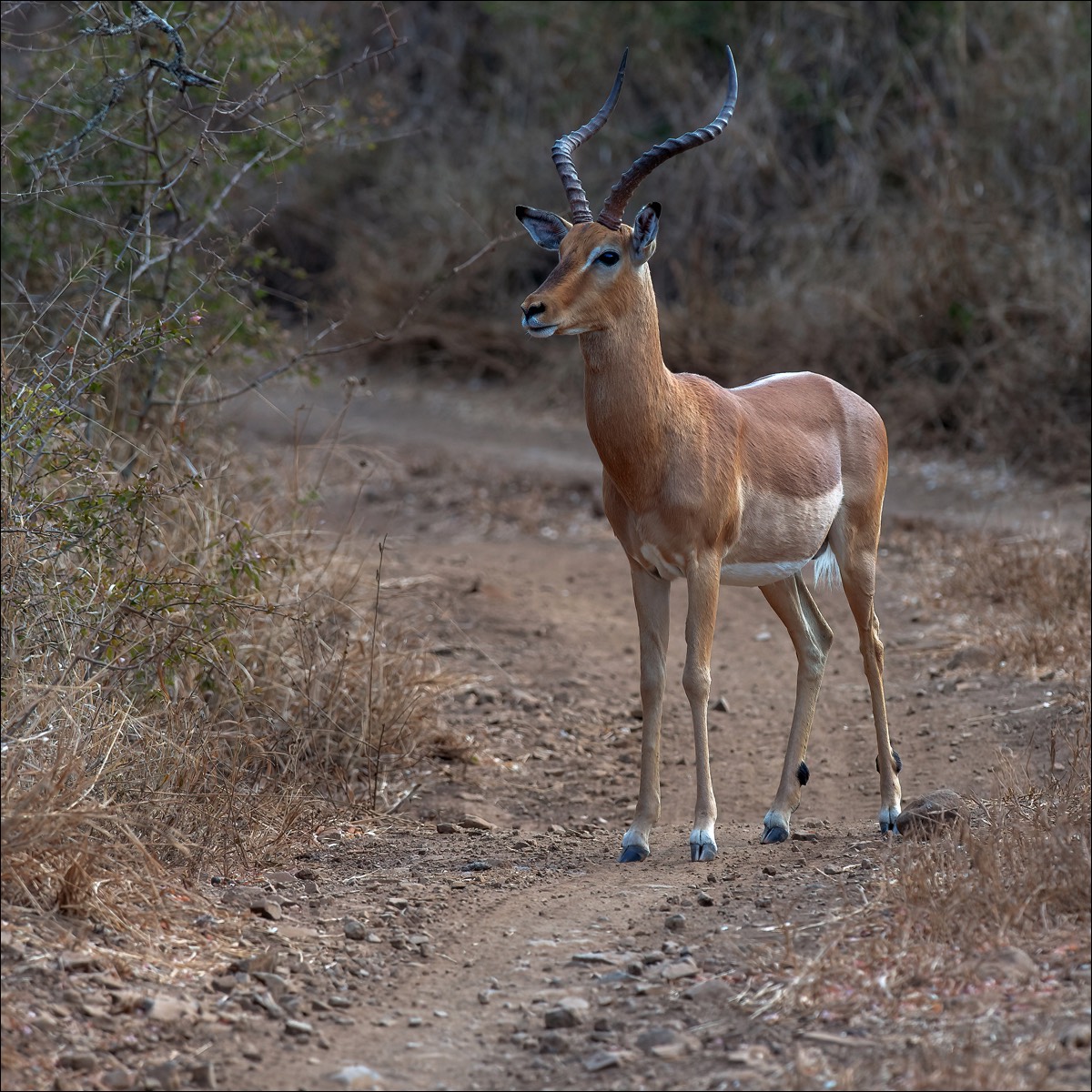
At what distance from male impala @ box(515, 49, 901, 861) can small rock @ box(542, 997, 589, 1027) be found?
1.48 meters

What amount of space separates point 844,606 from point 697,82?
840cm

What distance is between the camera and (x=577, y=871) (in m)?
5.53

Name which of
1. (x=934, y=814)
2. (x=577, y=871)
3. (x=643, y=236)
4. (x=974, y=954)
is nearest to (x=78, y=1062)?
(x=577, y=871)

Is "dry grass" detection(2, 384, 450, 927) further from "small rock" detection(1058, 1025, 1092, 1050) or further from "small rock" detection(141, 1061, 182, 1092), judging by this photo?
"small rock" detection(1058, 1025, 1092, 1050)

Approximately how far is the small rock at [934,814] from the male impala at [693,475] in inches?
12.6

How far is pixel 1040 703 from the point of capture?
24.4ft

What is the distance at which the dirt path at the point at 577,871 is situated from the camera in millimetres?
3885

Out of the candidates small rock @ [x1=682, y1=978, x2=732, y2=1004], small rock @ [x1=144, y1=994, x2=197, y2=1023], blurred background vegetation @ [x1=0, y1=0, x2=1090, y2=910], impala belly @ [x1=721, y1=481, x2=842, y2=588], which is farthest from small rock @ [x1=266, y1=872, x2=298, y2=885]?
impala belly @ [x1=721, y1=481, x2=842, y2=588]

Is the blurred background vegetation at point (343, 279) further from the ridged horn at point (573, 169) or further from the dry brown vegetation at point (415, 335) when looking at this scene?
the ridged horn at point (573, 169)

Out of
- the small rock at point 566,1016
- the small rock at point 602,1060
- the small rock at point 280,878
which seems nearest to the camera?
the small rock at point 602,1060

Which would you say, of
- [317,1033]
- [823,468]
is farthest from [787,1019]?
[823,468]

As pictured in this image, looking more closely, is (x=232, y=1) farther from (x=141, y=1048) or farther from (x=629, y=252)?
(x=141, y=1048)

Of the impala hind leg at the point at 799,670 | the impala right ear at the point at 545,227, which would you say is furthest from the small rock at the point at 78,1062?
the impala right ear at the point at 545,227

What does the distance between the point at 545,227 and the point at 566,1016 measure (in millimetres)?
3135
